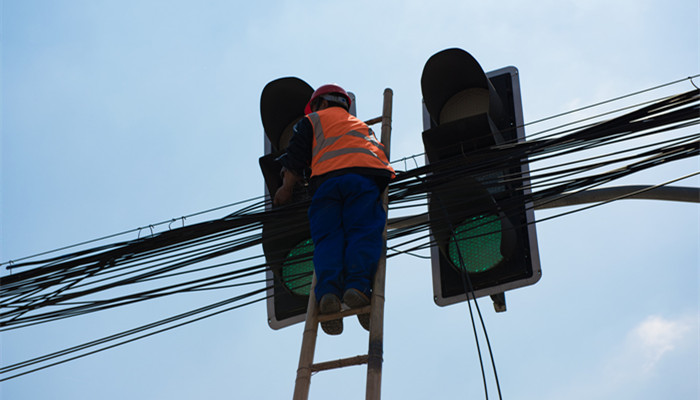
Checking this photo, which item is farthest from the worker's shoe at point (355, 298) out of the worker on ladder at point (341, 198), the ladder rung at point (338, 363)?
the ladder rung at point (338, 363)

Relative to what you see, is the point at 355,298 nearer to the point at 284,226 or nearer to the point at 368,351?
the point at 368,351

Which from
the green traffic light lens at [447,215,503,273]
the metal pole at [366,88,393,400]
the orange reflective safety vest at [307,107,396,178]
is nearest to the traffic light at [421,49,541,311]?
the green traffic light lens at [447,215,503,273]

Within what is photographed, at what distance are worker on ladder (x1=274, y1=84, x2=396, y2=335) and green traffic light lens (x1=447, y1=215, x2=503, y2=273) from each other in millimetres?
784

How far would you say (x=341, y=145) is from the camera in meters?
4.12

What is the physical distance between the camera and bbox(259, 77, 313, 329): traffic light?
5.08 metres

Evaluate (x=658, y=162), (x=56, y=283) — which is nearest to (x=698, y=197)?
(x=658, y=162)

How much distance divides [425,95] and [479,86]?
1.10 feet

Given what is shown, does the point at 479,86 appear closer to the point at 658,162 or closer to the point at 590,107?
the point at 590,107

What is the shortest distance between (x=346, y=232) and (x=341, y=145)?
1.74 feet

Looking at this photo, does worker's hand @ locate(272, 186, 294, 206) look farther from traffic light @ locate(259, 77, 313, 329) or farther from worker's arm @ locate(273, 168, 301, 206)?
traffic light @ locate(259, 77, 313, 329)

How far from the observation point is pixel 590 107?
4.77 m

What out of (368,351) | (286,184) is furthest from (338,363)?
(286,184)

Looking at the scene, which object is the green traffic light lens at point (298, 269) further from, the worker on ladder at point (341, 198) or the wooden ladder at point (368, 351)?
the wooden ladder at point (368, 351)

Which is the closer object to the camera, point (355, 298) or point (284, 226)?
point (355, 298)
